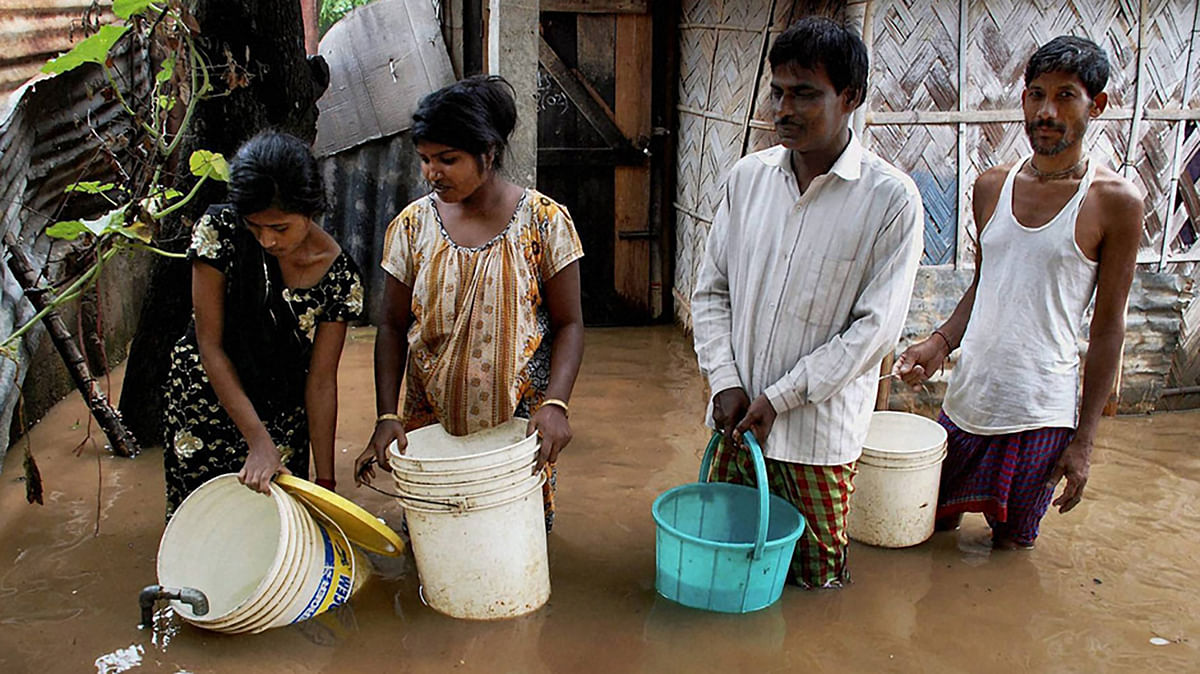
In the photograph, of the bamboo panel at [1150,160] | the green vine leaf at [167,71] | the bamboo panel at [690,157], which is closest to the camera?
the green vine leaf at [167,71]

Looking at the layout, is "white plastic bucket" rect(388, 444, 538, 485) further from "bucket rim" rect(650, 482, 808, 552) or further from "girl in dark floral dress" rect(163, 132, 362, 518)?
"bucket rim" rect(650, 482, 808, 552)

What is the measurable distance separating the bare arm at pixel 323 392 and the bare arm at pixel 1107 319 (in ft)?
7.61

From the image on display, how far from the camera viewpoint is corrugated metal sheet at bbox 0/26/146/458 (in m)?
3.86

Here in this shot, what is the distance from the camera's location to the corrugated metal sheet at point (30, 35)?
411cm

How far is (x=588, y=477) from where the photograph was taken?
13.3 feet

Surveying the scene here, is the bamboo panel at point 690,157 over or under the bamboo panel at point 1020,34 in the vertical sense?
under

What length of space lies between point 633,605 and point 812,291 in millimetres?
1134

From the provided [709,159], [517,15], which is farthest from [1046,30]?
[517,15]

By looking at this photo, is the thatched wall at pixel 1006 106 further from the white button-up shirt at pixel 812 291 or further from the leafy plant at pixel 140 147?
the leafy plant at pixel 140 147

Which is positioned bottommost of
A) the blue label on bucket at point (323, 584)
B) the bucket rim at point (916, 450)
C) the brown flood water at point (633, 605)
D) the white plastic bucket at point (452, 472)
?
the brown flood water at point (633, 605)

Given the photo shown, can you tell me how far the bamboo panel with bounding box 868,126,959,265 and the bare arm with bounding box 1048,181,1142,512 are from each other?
1734mm

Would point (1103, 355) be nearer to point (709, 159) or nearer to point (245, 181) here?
point (245, 181)

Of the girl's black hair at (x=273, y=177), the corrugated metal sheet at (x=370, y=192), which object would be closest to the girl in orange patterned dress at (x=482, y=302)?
the girl's black hair at (x=273, y=177)

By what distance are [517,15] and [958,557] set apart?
2.85 meters
